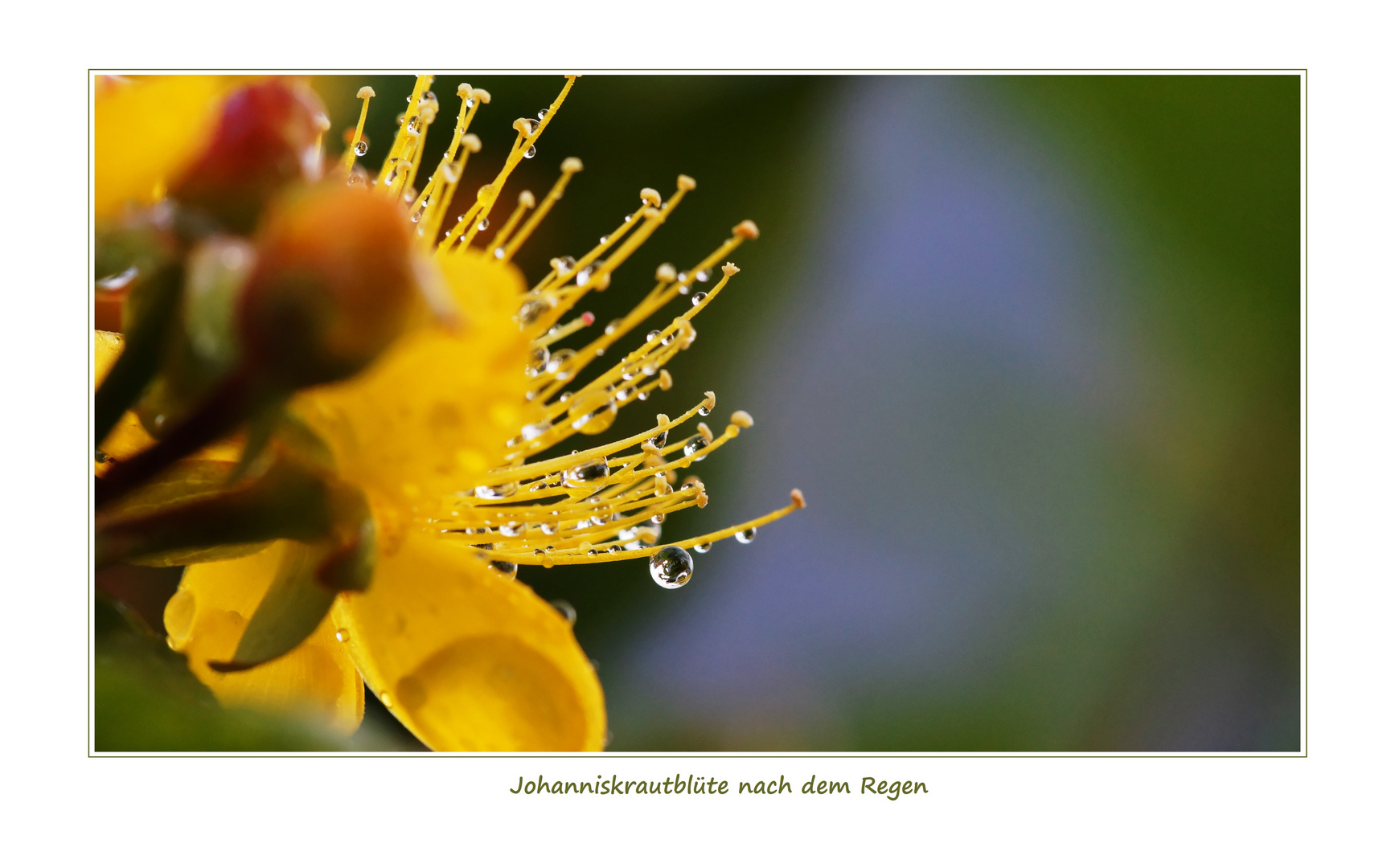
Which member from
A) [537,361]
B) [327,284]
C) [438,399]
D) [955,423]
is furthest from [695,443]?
[955,423]

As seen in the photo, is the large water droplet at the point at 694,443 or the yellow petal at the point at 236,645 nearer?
the yellow petal at the point at 236,645

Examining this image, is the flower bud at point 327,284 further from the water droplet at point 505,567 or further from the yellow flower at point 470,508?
the water droplet at point 505,567

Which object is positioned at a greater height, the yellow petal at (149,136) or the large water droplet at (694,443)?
the yellow petal at (149,136)

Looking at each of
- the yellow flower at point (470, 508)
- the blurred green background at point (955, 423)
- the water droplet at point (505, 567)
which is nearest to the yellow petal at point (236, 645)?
the yellow flower at point (470, 508)

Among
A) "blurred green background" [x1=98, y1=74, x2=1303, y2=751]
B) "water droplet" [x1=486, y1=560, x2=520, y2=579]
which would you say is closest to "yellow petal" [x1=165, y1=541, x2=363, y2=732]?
"water droplet" [x1=486, y1=560, x2=520, y2=579]

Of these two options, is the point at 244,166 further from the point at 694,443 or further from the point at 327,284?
the point at 694,443
